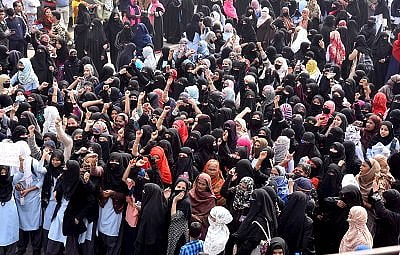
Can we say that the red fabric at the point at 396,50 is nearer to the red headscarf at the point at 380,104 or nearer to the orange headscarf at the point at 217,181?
the red headscarf at the point at 380,104

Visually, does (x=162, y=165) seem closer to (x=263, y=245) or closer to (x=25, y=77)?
(x=263, y=245)

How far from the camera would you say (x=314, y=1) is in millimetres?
13625

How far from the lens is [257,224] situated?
612 centimetres

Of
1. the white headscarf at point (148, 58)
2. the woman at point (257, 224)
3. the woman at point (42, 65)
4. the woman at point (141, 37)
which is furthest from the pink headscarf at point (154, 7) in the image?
the woman at point (257, 224)

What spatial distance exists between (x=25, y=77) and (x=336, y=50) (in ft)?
15.1

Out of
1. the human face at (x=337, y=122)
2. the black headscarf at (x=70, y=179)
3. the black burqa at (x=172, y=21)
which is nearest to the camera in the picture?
the black headscarf at (x=70, y=179)

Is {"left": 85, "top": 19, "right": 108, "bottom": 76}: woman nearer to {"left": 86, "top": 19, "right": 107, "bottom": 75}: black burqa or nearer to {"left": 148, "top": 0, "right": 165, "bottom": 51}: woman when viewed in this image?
{"left": 86, "top": 19, "right": 107, "bottom": 75}: black burqa

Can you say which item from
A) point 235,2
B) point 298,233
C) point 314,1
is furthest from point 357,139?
point 235,2

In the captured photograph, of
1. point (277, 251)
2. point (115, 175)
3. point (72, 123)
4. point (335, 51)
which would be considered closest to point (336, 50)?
point (335, 51)

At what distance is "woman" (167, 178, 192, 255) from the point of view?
21.1ft

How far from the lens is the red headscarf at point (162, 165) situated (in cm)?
723

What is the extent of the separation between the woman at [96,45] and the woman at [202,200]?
18.2 feet

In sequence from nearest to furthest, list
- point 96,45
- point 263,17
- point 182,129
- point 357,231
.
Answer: point 357,231 < point 182,129 < point 96,45 < point 263,17

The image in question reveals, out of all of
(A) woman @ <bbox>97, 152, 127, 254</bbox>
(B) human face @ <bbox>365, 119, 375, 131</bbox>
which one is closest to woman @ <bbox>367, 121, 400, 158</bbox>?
(B) human face @ <bbox>365, 119, 375, 131</bbox>
